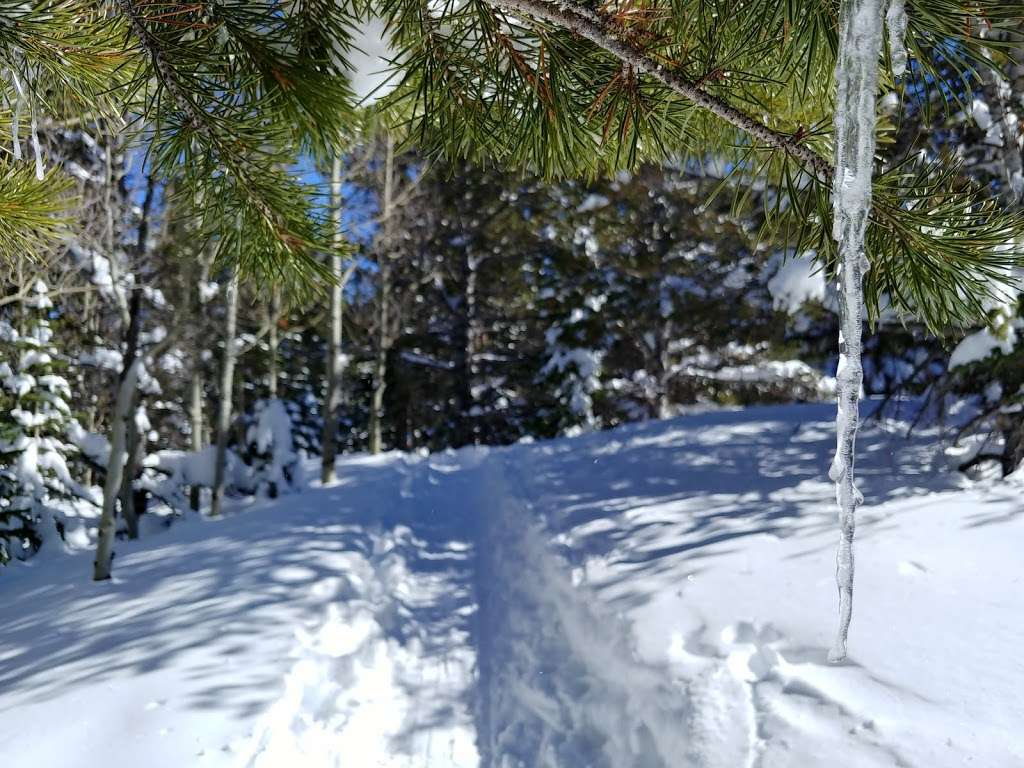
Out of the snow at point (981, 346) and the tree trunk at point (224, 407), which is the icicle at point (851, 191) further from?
the tree trunk at point (224, 407)

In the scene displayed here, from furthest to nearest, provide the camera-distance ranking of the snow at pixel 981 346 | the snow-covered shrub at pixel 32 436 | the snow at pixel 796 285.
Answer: the snow-covered shrub at pixel 32 436 → the snow at pixel 796 285 → the snow at pixel 981 346

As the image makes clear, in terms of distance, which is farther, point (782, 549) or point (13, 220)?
point (782, 549)

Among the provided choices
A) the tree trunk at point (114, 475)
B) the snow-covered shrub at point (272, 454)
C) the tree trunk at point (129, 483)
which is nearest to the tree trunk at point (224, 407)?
the tree trunk at point (129, 483)

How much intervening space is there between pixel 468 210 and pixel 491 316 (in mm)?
3513

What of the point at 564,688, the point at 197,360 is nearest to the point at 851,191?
the point at 564,688

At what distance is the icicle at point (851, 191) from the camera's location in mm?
1597

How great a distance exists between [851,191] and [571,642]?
12.5ft

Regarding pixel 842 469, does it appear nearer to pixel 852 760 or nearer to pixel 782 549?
pixel 852 760

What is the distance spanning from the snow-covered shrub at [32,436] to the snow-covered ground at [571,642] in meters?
0.78

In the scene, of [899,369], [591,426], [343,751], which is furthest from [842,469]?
[591,426]

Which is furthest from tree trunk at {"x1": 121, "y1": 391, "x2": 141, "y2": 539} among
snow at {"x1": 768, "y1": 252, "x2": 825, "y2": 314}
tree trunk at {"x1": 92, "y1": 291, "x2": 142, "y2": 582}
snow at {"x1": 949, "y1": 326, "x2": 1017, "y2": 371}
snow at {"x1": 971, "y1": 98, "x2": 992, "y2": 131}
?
snow at {"x1": 971, "y1": 98, "x2": 992, "y2": 131}

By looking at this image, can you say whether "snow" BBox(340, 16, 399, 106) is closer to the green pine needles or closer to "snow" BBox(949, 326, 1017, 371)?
the green pine needles

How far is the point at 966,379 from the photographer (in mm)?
6047

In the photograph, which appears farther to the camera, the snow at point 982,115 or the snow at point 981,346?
the snow at point 982,115
